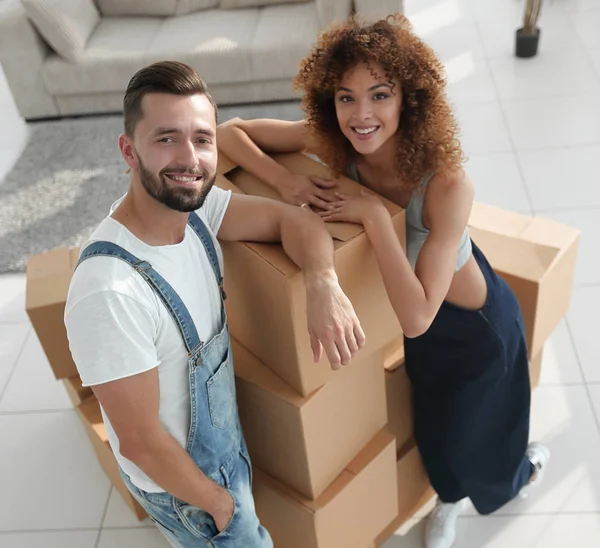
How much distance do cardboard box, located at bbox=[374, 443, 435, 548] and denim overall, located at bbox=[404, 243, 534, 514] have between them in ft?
0.13

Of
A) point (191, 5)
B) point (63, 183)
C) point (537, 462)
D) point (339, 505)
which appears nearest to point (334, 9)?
point (191, 5)

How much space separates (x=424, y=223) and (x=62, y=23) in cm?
304

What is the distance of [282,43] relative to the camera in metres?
3.75

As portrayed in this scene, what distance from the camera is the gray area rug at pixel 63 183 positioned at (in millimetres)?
3230

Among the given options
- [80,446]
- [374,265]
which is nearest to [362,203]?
[374,265]

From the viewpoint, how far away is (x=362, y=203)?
54.1 inches

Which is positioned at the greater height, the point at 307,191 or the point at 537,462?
the point at 307,191

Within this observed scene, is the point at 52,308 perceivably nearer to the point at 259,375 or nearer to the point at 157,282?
the point at 259,375

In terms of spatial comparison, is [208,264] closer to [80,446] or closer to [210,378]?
[210,378]

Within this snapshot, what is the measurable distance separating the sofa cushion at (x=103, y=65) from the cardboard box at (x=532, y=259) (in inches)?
95.1

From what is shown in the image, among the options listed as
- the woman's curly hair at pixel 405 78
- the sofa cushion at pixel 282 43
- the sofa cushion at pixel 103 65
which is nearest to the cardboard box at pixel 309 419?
the woman's curly hair at pixel 405 78

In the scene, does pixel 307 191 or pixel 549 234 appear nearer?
pixel 307 191

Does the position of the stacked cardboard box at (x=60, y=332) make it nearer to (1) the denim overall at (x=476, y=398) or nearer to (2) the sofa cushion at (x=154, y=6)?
(1) the denim overall at (x=476, y=398)

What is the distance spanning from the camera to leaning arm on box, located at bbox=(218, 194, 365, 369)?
1.22 metres
